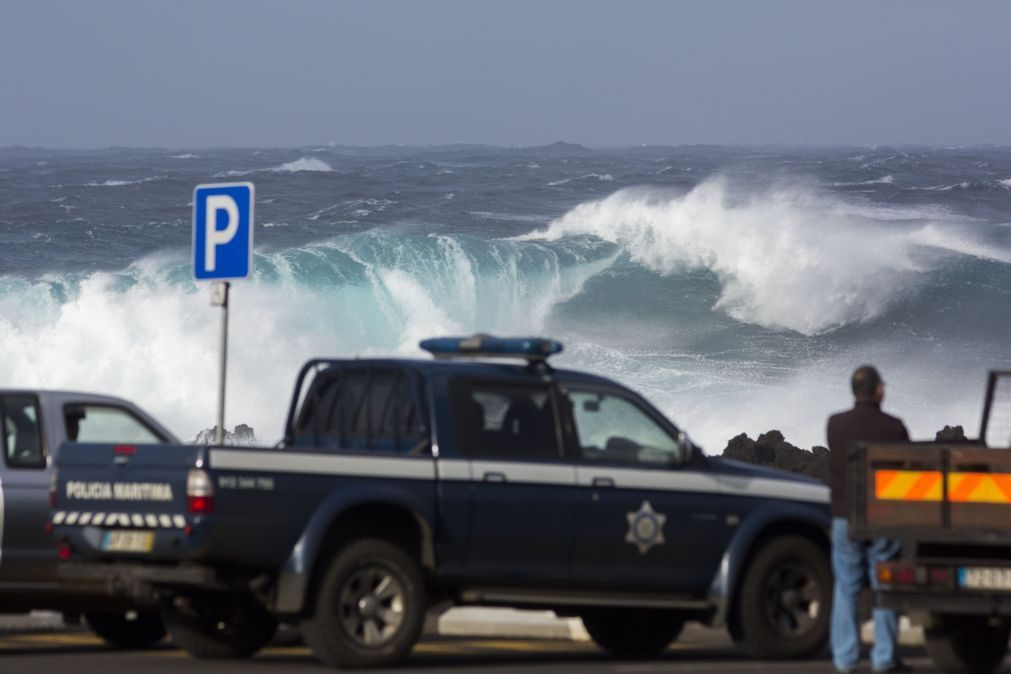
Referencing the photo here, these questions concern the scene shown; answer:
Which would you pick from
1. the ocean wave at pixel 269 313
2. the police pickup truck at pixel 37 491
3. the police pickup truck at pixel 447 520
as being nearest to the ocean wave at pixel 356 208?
the ocean wave at pixel 269 313

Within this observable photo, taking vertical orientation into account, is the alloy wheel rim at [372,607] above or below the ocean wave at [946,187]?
below

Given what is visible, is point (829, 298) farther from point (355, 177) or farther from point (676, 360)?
point (355, 177)

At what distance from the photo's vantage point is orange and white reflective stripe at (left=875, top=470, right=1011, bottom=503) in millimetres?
11406

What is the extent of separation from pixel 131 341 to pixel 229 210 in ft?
68.0

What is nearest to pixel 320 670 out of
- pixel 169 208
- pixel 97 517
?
pixel 97 517

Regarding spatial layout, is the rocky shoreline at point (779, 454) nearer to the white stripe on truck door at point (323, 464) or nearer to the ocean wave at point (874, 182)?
the white stripe on truck door at point (323, 464)

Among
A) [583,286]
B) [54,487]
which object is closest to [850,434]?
[54,487]

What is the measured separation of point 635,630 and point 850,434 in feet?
8.17

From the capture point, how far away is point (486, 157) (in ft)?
206

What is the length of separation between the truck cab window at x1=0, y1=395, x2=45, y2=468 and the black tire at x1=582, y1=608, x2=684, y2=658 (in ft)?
11.4

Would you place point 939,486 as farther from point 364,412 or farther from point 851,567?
point 364,412

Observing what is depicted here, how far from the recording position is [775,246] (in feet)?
134

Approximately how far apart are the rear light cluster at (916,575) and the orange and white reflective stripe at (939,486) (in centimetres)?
35

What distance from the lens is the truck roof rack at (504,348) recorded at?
12.9m
